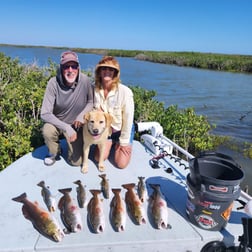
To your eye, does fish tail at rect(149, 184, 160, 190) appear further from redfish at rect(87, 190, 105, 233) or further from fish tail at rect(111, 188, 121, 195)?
redfish at rect(87, 190, 105, 233)

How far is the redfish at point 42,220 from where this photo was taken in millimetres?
2564

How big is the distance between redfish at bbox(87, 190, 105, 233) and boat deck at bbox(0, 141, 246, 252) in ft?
0.19

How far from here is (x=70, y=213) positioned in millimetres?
2818

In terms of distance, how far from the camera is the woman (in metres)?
3.83

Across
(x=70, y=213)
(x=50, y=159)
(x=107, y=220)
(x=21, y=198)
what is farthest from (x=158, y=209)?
(x=50, y=159)

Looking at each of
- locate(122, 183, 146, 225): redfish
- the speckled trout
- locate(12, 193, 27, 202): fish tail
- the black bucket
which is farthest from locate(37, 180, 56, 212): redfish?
the black bucket

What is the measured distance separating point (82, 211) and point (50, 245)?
1.92ft

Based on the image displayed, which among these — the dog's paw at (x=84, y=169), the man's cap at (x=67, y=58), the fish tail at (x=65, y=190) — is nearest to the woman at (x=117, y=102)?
the man's cap at (x=67, y=58)

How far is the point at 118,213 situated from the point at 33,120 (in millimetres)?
3827

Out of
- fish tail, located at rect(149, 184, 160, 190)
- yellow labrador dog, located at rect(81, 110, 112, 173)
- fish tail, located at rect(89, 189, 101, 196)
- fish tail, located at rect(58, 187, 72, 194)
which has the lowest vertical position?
fish tail, located at rect(58, 187, 72, 194)

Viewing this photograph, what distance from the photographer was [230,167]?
2.85 m

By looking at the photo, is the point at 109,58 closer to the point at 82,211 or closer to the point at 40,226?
the point at 82,211

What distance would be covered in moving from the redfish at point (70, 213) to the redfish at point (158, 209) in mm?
768

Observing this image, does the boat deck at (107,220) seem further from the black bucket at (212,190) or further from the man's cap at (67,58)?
the man's cap at (67,58)
